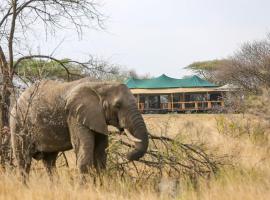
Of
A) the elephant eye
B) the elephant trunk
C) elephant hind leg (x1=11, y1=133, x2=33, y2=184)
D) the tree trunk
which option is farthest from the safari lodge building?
the elephant trunk

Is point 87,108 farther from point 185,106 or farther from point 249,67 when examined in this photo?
point 185,106

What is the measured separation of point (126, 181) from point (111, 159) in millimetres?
1303

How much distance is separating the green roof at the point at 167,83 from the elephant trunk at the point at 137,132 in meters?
37.7

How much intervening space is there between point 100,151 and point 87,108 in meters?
0.72

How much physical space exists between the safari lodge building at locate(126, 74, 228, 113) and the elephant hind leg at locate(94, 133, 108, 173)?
34.1m

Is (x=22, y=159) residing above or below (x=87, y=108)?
below

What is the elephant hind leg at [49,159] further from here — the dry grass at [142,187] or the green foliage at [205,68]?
the green foliage at [205,68]

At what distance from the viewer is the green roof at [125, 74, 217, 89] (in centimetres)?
4506

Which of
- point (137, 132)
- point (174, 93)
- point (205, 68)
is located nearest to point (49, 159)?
point (137, 132)

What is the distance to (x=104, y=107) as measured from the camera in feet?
Answer: 23.7

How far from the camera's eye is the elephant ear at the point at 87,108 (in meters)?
7.11

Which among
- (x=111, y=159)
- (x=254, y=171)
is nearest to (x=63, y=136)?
(x=111, y=159)

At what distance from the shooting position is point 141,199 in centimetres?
566

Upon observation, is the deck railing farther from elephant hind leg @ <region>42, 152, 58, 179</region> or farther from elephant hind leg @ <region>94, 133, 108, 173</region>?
elephant hind leg @ <region>94, 133, 108, 173</region>
